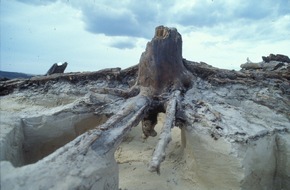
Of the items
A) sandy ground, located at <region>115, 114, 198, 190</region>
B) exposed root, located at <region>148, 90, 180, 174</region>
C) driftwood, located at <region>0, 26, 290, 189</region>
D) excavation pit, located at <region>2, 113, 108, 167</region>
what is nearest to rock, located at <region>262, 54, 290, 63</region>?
driftwood, located at <region>0, 26, 290, 189</region>

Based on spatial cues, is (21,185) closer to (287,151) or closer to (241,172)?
(241,172)

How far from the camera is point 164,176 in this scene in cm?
318

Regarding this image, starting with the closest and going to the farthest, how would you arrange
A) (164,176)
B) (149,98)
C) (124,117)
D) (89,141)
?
(89,141), (124,117), (164,176), (149,98)

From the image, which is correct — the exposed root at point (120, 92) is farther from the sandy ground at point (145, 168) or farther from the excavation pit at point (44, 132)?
the sandy ground at point (145, 168)

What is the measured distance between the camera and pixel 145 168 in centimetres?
339

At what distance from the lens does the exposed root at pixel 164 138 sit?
1.86 metres

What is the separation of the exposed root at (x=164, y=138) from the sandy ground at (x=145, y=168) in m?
0.80

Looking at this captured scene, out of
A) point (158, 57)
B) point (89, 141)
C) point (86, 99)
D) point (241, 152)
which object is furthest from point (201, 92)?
point (89, 141)

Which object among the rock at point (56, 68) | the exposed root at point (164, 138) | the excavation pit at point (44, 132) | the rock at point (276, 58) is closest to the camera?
the exposed root at point (164, 138)

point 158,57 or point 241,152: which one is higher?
point 158,57

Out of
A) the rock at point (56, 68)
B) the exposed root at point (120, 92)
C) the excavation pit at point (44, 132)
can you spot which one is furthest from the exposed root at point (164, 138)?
the rock at point (56, 68)

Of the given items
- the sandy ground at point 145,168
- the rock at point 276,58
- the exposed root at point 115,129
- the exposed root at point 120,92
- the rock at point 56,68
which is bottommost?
the sandy ground at point 145,168

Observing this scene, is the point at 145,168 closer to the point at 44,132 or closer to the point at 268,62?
the point at 44,132

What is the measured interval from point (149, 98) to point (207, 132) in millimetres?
894
